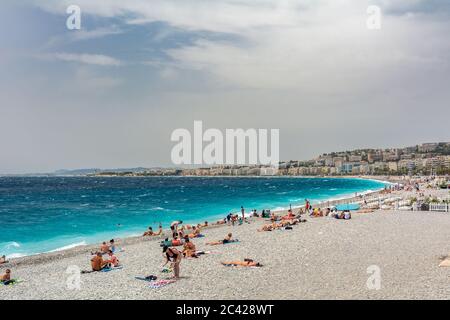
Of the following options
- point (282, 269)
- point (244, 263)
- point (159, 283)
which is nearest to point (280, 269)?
point (282, 269)

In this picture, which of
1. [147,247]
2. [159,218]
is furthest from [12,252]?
[159,218]

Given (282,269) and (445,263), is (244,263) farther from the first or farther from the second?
(445,263)

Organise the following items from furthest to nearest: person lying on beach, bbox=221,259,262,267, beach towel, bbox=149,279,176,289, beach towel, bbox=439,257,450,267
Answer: person lying on beach, bbox=221,259,262,267
beach towel, bbox=439,257,450,267
beach towel, bbox=149,279,176,289

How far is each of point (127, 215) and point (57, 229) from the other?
10.6 m

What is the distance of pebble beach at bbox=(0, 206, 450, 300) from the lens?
11.9 metres

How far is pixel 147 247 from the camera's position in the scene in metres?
22.2

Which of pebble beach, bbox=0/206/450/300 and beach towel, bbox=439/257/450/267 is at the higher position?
beach towel, bbox=439/257/450/267

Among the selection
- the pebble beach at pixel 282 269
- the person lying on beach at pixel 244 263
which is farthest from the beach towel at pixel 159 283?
the person lying on beach at pixel 244 263

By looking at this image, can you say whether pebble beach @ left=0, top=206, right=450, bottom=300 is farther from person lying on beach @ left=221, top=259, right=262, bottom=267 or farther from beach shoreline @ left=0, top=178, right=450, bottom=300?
person lying on beach @ left=221, top=259, right=262, bottom=267

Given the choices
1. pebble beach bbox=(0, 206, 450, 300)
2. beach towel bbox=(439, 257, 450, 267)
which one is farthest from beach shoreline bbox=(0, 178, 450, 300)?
beach towel bbox=(439, 257, 450, 267)

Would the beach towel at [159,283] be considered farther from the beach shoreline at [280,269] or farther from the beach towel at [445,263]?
the beach towel at [445,263]

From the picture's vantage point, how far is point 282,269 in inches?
580

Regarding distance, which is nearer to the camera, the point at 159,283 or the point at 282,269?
the point at 159,283

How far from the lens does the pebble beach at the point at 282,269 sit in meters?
11.9
